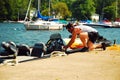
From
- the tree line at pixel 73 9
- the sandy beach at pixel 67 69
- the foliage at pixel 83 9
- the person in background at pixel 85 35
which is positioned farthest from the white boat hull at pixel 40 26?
the sandy beach at pixel 67 69

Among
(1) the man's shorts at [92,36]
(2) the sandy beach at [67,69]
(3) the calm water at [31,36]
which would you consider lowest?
(3) the calm water at [31,36]

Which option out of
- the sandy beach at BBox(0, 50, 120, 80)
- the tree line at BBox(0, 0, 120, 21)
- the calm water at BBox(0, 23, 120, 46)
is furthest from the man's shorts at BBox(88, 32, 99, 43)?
the tree line at BBox(0, 0, 120, 21)

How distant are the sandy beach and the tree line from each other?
12659 centimetres

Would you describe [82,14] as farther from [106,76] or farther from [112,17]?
[106,76]

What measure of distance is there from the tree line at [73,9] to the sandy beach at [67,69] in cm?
12659

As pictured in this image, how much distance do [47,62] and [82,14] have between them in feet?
444

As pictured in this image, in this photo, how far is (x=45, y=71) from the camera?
1163 centimetres

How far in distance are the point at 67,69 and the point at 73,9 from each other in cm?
14435

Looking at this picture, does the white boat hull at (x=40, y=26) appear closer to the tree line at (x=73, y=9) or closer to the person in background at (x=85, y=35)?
the tree line at (x=73, y=9)

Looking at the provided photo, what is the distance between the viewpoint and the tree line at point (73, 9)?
145375 mm

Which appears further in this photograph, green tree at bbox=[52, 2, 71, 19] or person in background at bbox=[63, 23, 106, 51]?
green tree at bbox=[52, 2, 71, 19]

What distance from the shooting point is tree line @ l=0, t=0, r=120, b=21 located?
5723 inches

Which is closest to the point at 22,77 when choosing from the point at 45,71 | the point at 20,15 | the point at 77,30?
the point at 45,71

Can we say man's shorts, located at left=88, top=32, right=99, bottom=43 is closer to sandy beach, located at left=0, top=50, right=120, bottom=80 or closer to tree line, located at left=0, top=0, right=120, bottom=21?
sandy beach, located at left=0, top=50, right=120, bottom=80
